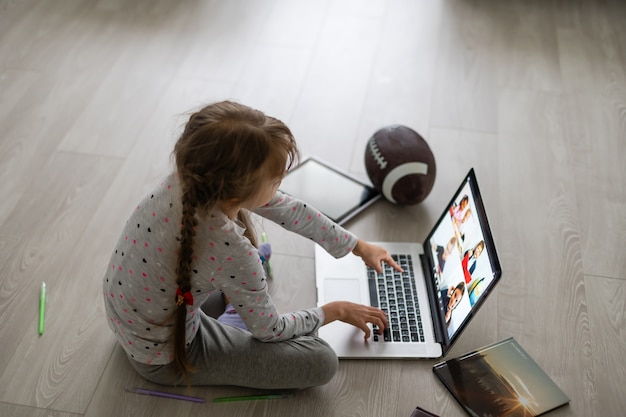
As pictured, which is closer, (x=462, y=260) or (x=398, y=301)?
(x=462, y=260)

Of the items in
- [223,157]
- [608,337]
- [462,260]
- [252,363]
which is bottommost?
[608,337]

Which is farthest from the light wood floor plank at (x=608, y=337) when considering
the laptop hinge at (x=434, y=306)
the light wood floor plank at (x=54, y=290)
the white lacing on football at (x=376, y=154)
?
the light wood floor plank at (x=54, y=290)

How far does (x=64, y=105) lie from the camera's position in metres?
2.15

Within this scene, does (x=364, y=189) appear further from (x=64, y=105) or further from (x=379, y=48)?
(x=64, y=105)

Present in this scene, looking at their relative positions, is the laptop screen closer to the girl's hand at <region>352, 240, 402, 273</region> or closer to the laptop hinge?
the laptop hinge

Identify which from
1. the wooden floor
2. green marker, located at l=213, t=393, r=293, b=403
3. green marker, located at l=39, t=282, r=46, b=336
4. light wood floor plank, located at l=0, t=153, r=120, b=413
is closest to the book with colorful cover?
the wooden floor

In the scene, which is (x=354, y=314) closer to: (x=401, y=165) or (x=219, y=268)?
(x=219, y=268)

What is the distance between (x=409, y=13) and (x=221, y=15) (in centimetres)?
77

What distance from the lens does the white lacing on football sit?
1.73 m

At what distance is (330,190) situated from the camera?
6.04 feet

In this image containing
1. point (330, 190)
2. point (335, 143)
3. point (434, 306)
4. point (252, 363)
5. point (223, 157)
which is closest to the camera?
point (223, 157)

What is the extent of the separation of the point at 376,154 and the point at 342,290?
408 millimetres

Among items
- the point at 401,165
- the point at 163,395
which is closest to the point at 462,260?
the point at 401,165

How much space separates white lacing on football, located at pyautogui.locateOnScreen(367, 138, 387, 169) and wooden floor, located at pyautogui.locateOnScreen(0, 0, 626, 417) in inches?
5.9
